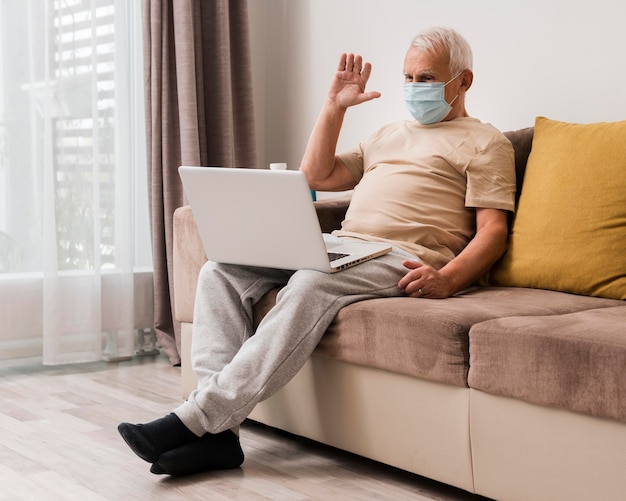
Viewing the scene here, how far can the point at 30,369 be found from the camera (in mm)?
3266

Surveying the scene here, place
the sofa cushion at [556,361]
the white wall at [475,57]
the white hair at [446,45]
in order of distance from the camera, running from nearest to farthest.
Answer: the sofa cushion at [556,361]
the white hair at [446,45]
the white wall at [475,57]

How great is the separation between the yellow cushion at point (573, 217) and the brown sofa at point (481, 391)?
0.05 metres

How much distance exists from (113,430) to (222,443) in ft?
1.62

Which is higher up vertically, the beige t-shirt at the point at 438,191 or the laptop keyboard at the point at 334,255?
the beige t-shirt at the point at 438,191

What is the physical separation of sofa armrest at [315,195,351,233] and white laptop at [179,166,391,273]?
437mm

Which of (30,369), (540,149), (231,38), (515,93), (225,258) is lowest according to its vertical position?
(30,369)

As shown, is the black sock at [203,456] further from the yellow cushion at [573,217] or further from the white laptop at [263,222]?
the yellow cushion at [573,217]

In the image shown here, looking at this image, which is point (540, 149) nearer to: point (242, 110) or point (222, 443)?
point (222, 443)

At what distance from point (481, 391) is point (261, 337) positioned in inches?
20.4

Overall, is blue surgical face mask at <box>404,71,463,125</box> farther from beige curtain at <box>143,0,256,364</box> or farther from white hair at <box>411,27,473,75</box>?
beige curtain at <box>143,0,256,364</box>

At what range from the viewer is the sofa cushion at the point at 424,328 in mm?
1791

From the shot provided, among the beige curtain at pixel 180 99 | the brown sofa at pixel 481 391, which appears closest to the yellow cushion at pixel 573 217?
the brown sofa at pixel 481 391

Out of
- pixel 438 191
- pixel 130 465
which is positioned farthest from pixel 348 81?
pixel 130 465

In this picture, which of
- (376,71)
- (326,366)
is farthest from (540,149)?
(376,71)
